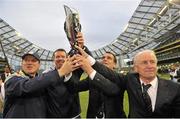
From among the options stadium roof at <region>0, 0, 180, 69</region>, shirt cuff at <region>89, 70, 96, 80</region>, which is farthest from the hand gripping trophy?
stadium roof at <region>0, 0, 180, 69</region>

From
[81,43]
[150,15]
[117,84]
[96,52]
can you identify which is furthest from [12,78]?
[96,52]

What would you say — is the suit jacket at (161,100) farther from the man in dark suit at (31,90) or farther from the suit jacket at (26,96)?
the suit jacket at (26,96)

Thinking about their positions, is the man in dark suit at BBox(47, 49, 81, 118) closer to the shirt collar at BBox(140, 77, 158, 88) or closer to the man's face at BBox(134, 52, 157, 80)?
the man's face at BBox(134, 52, 157, 80)

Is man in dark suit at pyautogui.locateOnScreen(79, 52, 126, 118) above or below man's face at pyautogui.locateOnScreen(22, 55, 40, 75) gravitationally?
below

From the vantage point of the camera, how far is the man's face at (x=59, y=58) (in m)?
4.61

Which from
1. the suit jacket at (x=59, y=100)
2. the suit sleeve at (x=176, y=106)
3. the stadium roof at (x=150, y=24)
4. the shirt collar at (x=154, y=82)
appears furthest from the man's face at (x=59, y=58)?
the stadium roof at (x=150, y=24)

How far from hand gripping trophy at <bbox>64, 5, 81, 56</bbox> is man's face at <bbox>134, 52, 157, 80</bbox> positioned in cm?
70

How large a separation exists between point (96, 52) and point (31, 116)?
110 m

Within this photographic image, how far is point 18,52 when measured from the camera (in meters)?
71.4

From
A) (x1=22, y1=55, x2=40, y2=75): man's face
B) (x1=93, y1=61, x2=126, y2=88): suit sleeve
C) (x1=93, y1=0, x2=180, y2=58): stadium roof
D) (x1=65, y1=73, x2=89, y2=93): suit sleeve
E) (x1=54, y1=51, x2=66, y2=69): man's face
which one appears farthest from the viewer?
(x1=93, y1=0, x2=180, y2=58): stadium roof

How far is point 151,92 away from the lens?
344cm

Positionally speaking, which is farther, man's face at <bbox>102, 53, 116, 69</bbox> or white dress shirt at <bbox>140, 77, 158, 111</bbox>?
man's face at <bbox>102, 53, 116, 69</bbox>

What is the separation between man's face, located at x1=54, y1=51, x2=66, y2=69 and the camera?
4613 millimetres

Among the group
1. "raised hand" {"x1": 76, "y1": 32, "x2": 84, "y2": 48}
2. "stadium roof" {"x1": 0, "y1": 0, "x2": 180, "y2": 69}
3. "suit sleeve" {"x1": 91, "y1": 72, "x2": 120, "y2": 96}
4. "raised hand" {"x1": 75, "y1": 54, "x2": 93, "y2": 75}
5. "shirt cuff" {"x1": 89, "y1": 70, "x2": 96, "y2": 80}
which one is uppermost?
"stadium roof" {"x1": 0, "y1": 0, "x2": 180, "y2": 69}
